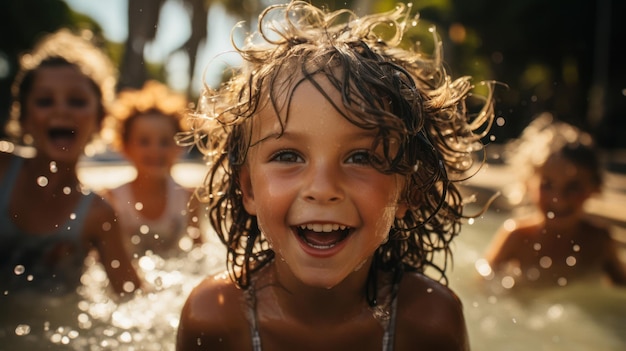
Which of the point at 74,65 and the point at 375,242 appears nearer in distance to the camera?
the point at 375,242

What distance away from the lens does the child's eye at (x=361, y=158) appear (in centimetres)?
176

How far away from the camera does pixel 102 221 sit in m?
3.83

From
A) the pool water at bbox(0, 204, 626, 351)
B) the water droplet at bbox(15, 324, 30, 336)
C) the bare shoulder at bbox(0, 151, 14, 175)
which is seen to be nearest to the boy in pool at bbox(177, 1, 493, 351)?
the pool water at bbox(0, 204, 626, 351)

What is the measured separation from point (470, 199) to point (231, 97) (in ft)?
3.34

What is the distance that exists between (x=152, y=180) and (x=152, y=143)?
1.16 ft

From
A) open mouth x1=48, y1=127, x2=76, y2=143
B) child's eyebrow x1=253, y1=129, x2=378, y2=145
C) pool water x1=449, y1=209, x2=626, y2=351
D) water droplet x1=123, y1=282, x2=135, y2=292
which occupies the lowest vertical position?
pool water x1=449, y1=209, x2=626, y2=351

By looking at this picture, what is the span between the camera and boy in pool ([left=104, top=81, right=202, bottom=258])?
5.11m

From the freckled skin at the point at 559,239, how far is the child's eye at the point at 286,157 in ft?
9.48

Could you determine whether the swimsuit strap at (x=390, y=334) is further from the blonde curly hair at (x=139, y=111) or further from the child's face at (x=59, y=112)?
the blonde curly hair at (x=139, y=111)

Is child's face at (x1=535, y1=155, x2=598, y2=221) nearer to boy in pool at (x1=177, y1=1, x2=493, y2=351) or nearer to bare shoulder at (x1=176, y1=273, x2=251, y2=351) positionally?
boy in pool at (x1=177, y1=1, x2=493, y2=351)

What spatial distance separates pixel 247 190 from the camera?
Result: 206 cm

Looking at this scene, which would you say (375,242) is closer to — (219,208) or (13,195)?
(219,208)


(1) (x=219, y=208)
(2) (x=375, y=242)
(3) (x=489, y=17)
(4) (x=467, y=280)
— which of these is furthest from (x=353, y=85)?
(3) (x=489, y=17)

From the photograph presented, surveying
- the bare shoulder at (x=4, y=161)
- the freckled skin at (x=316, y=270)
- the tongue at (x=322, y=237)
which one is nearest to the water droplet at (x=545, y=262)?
the freckled skin at (x=316, y=270)
